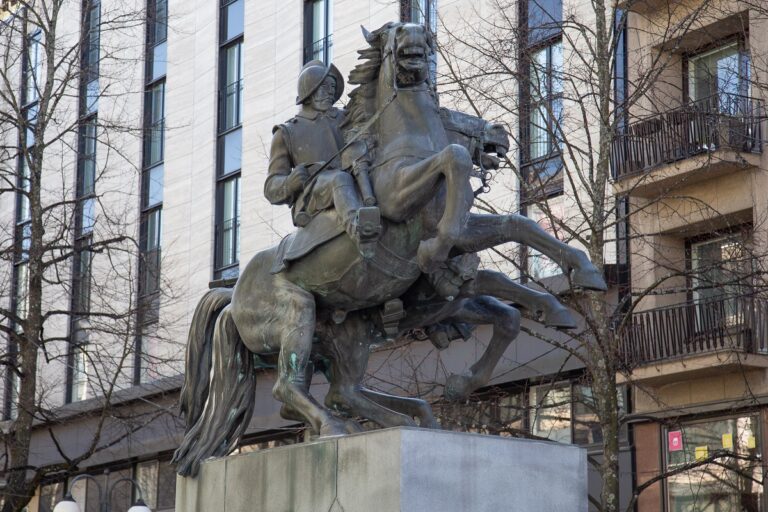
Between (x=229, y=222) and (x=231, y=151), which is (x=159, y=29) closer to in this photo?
(x=231, y=151)

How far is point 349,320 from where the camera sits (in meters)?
9.91

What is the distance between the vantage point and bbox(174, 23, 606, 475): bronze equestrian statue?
9.02 metres

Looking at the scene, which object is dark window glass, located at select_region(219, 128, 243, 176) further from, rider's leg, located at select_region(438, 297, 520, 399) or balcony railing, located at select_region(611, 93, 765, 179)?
rider's leg, located at select_region(438, 297, 520, 399)

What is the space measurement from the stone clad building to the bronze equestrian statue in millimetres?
1383

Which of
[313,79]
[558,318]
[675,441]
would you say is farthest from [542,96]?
[558,318]

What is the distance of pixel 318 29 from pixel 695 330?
14492mm

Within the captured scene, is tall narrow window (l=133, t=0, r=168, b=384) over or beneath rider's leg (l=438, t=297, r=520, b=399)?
over

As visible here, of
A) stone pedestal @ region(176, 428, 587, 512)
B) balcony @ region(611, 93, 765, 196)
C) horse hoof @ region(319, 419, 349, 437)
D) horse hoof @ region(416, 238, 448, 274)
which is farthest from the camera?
balcony @ region(611, 93, 765, 196)

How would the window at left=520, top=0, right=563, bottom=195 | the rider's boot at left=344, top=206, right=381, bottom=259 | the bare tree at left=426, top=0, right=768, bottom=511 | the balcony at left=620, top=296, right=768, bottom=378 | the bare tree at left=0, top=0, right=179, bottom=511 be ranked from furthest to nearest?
the bare tree at left=0, top=0, right=179, bottom=511 < the balcony at left=620, top=296, right=768, bottom=378 < the bare tree at left=426, top=0, right=768, bottom=511 < the window at left=520, top=0, right=563, bottom=195 < the rider's boot at left=344, top=206, right=381, bottom=259

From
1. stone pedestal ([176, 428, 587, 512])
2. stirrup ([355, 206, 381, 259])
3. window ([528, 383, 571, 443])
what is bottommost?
stone pedestal ([176, 428, 587, 512])

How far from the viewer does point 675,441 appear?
84.6ft

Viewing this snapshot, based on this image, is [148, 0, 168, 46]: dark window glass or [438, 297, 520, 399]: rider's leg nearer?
[438, 297, 520, 399]: rider's leg

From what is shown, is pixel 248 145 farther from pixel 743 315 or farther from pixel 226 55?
pixel 743 315

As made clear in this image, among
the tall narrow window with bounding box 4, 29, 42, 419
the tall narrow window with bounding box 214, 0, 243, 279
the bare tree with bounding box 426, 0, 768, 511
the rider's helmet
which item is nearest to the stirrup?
the rider's helmet
